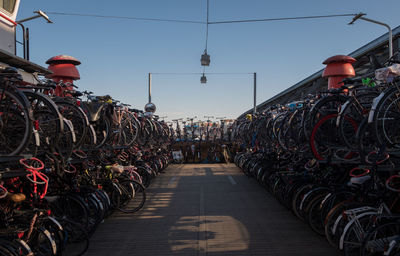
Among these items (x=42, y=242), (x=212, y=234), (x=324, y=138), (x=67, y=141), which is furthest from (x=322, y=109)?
(x=42, y=242)

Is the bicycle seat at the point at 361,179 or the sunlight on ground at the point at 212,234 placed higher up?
the bicycle seat at the point at 361,179

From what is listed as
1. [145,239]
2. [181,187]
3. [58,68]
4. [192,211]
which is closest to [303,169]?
[192,211]

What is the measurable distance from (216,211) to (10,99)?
464 cm

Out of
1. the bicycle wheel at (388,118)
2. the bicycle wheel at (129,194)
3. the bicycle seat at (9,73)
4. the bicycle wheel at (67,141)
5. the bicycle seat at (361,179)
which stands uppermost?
the bicycle seat at (9,73)

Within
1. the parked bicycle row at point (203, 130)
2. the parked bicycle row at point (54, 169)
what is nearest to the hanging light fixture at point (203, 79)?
the parked bicycle row at point (203, 130)

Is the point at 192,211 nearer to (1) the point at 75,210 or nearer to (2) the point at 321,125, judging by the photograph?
(1) the point at 75,210

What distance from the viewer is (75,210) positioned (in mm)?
4949

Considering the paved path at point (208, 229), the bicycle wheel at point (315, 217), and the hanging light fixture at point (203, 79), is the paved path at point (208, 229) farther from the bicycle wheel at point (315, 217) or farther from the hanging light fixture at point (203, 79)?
the hanging light fixture at point (203, 79)

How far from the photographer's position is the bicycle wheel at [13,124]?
345 cm

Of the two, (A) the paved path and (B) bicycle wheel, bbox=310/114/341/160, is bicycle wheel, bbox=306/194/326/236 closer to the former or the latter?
(A) the paved path

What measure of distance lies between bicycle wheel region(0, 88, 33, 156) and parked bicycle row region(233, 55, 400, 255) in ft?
12.0

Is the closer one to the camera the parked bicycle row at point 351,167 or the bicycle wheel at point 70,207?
the parked bicycle row at point 351,167

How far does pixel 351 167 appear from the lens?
542 centimetres

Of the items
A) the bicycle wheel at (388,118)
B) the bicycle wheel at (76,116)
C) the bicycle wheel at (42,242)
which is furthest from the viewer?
the bicycle wheel at (76,116)
